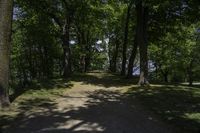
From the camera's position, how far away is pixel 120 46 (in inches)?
1764

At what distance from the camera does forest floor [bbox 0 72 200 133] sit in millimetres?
9812

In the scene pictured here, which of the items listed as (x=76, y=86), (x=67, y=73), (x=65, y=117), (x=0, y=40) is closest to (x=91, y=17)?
(x=67, y=73)

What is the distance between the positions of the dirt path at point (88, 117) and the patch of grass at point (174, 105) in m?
0.50

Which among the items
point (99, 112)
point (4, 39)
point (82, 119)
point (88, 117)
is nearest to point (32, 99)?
point (4, 39)

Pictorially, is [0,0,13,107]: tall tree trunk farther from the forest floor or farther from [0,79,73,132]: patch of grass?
the forest floor

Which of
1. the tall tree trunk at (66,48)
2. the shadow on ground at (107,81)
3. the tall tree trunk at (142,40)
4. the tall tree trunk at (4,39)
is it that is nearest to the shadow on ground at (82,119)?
the tall tree trunk at (4,39)

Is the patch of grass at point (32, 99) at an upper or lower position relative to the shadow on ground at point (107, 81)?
lower

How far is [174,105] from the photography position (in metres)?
13.9

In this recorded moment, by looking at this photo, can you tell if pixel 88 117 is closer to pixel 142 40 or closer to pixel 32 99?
pixel 32 99

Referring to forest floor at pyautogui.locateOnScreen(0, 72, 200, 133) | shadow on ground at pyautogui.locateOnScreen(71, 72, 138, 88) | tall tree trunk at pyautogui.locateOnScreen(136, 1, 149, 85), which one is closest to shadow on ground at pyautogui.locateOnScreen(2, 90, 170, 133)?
forest floor at pyautogui.locateOnScreen(0, 72, 200, 133)

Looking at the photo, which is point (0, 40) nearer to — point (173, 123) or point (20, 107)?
point (20, 107)

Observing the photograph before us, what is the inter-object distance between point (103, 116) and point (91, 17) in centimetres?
2084

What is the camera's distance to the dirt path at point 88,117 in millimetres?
9578

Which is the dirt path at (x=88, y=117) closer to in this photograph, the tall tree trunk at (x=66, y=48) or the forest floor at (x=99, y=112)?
the forest floor at (x=99, y=112)
